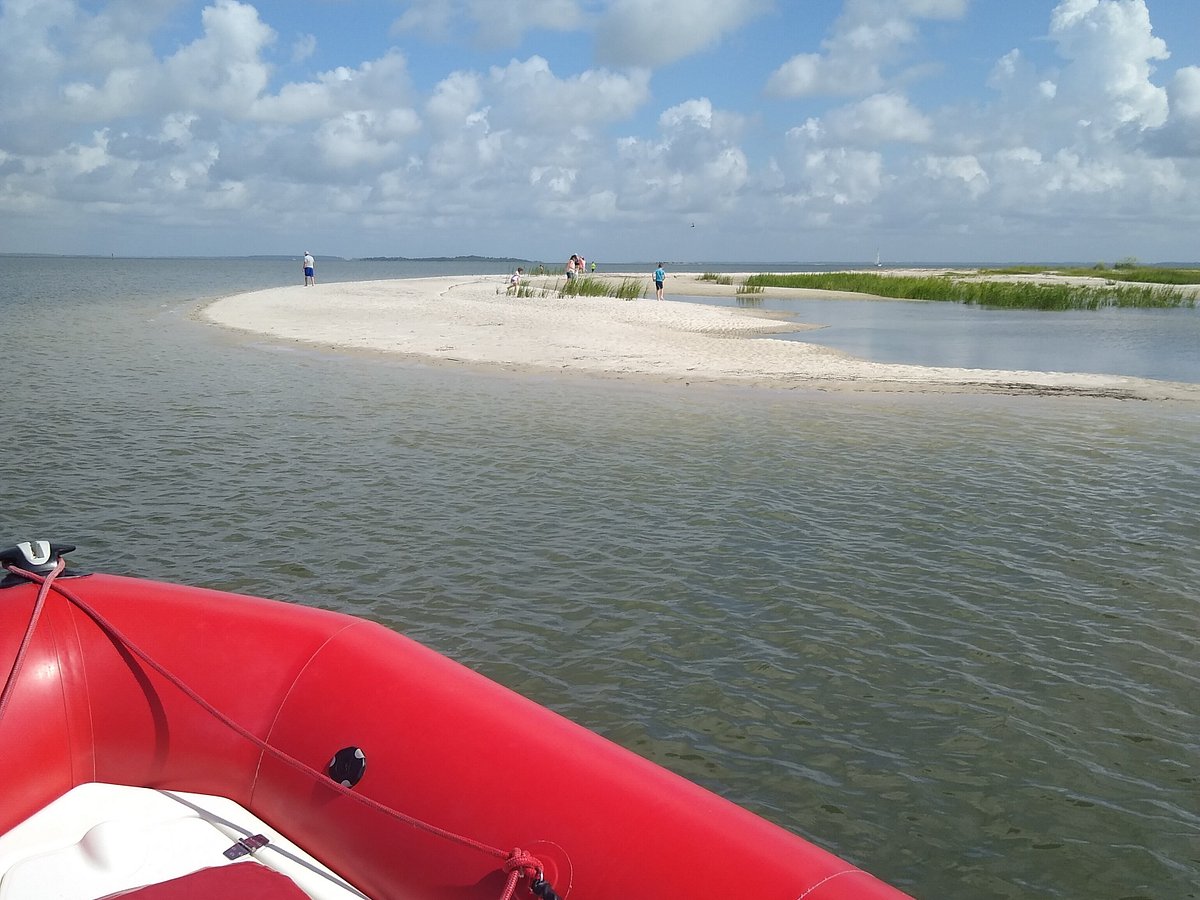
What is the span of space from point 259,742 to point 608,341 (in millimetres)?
19673

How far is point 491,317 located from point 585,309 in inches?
158

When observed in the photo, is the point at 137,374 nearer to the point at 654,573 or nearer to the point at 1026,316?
the point at 654,573

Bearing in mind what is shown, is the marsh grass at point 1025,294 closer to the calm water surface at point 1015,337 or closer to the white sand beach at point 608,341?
the calm water surface at point 1015,337

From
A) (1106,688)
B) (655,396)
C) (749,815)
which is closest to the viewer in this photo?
(749,815)

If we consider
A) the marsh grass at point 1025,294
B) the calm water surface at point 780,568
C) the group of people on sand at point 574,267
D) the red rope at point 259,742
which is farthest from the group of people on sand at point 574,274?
the red rope at point 259,742

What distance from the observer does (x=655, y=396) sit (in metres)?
15.4

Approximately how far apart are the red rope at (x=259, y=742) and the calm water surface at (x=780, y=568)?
1885mm

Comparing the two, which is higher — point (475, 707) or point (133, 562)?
point (475, 707)

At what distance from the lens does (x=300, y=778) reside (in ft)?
11.1

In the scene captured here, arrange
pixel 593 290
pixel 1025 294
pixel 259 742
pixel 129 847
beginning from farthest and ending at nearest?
pixel 1025 294
pixel 593 290
pixel 259 742
pixel 129 847

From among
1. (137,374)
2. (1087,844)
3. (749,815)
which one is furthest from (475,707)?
(137,374)

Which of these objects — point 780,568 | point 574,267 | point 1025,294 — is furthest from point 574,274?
point 780,568

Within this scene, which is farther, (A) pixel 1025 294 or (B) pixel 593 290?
(A) pixel 1025 294

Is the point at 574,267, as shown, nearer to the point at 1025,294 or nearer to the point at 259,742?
the point at 1025,294
